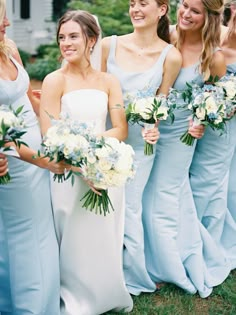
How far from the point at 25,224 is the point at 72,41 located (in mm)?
1275

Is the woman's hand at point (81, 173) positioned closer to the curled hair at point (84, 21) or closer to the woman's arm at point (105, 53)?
the curled hair at point (84, 21)

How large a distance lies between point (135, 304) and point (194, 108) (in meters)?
1.61

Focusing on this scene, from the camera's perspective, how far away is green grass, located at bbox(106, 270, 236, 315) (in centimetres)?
479

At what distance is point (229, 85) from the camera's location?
15.8 feet

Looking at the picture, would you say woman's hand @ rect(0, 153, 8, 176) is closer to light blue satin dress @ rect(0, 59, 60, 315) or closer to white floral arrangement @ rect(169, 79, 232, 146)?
light blue satin dress @ rect(0, 59, 60, 315)

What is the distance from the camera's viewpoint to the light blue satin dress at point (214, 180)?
212 inches

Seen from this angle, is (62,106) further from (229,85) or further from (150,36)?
(229,85)

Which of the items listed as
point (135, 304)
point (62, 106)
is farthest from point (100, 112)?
point (135, 304)

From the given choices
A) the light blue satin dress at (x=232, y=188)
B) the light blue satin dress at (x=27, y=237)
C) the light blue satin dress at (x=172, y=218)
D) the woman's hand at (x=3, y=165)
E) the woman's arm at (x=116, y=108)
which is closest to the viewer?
the woman's hand at (x=3, y=165)

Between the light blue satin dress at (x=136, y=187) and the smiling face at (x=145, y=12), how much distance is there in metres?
0.25

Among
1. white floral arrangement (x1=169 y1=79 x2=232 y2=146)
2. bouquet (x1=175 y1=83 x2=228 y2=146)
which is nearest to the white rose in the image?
white floral arrangement (x1=169 y1=79 x2=232 y2=146)

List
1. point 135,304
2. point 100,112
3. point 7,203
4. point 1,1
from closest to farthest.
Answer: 1. point 1,1
2. point 7,203
3. point 100,112
4. point 135,304

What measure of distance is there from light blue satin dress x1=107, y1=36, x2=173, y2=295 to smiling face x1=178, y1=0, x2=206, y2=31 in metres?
0.21

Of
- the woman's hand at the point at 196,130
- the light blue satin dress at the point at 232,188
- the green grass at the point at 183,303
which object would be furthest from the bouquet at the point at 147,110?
the light blue satin dress at the point at 232,188
